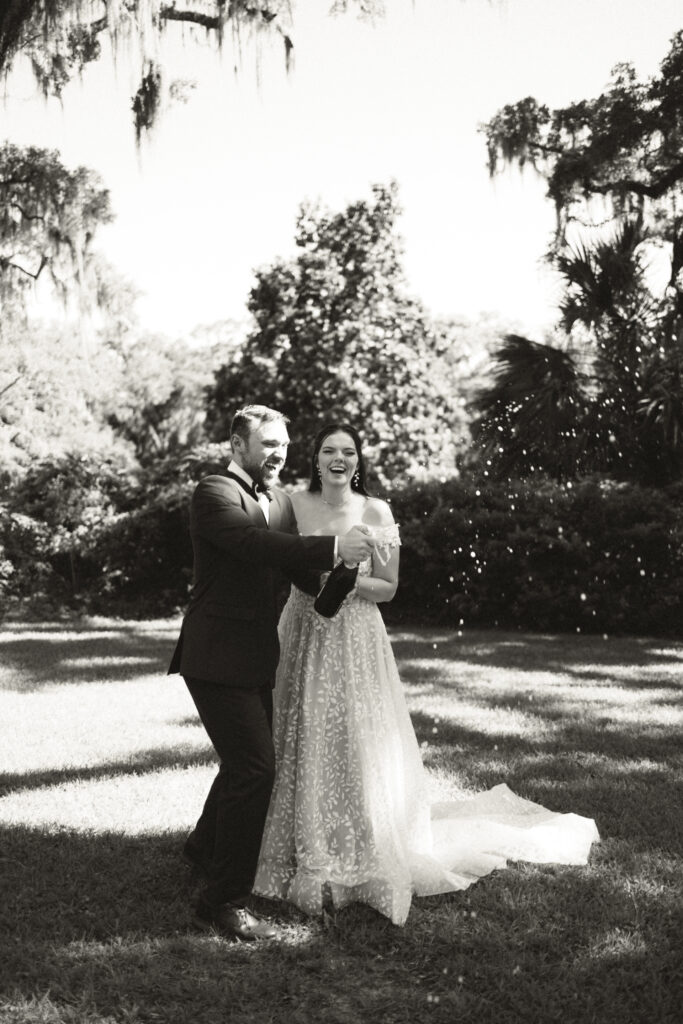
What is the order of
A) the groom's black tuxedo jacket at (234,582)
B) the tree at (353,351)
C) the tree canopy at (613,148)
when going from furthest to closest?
the tree at (353,351) < the tree canopy at (613,148) < the groom's black tuxedo jacket at (234,582)

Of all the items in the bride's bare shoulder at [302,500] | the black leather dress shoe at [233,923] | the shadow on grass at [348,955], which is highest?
the bride's bare shoulder at [302,500]

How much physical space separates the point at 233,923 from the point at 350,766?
810 mm

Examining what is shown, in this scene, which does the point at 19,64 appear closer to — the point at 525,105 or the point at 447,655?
the point at 447,655

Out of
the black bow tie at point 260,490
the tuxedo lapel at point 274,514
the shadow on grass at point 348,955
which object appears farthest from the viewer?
the tuxedo lapel at point 274,514

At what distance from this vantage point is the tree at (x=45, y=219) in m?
12.5

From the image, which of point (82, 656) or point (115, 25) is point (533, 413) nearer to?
point (82, 656)

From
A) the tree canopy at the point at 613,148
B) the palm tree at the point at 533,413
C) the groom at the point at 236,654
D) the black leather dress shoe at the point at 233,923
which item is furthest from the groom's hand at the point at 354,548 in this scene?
the tree canopy at the point at 613,148

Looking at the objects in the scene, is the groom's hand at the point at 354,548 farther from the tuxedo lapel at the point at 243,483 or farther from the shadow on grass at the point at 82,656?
the shadow on grass at the point at 82,656

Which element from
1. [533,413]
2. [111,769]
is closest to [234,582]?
[111,769]

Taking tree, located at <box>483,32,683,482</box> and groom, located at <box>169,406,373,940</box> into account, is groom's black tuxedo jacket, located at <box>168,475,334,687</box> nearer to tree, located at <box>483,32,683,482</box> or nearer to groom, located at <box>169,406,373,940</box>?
groom, located at <box>169,406,373,940</box>

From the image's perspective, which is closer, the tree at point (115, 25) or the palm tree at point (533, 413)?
the tree at point (115, 25)

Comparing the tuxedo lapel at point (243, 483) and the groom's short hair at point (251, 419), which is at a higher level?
the groom's short hair at point (251, 419)

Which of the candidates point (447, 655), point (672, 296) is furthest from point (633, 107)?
point (447, 655)

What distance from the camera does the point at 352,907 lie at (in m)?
3.96
